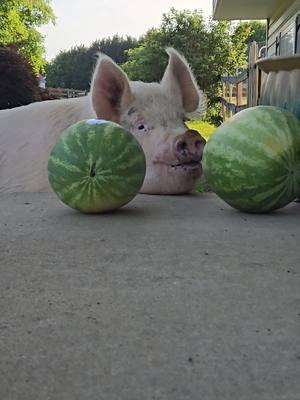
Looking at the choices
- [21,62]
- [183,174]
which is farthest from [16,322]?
[21,62]

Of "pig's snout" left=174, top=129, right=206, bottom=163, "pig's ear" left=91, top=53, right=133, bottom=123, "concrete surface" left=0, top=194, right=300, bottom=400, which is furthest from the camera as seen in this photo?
"pig's ear" left=91, top=53, right=133, bottom=123

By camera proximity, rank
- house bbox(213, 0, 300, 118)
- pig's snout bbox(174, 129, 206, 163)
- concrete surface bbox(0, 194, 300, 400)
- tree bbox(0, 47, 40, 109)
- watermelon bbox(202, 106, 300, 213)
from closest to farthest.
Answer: concrete surface bbox(0, 194, 300, 400), watermelon bbox(202, 106, 300, 213), house bbox(213, 0, 300, 118), pig's snout bbox(174, 129, 206, 163), tree bbox(0, 47, 40, 109)

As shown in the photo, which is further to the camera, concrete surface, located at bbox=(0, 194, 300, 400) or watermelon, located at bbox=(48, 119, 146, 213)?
watermelon, located at bbox=(48, 119, 146, 213)

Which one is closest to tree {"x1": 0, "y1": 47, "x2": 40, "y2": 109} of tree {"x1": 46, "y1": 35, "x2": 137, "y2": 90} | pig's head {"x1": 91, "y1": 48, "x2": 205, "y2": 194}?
pig's head {"x1": 91, "y1": 48, "x2": 205, "y2": 194}

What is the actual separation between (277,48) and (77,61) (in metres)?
42.4

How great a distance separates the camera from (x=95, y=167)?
2525mm

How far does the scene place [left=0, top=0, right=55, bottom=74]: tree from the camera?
22.8 m

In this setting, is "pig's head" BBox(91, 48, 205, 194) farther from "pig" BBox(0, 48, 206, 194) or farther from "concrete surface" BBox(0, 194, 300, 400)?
"concrete surface" BBox(0, 194, 300, 400)

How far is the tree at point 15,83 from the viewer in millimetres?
6578

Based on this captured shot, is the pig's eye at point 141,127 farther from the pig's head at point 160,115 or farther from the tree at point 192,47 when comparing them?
the tree at point 192,47

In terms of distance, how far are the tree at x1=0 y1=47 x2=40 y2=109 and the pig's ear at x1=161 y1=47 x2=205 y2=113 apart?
3.19m

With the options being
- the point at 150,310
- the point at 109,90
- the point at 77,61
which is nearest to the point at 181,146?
the point at 109,90

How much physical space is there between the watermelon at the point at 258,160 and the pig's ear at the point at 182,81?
4.36 ft

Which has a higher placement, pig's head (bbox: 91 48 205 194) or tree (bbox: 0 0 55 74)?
tree (bbox: 0 0 55 74)
